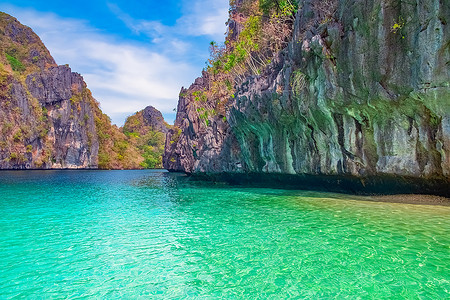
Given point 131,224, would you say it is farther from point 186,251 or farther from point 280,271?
point 280,271

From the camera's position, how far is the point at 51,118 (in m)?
67.3

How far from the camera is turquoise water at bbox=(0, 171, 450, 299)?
4.82 m

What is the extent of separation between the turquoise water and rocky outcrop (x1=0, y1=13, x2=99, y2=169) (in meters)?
60.0

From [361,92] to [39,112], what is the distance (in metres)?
71.0

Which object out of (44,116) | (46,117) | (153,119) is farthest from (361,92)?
(153,119)

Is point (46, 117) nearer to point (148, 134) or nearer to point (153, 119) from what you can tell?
point (148, 134)

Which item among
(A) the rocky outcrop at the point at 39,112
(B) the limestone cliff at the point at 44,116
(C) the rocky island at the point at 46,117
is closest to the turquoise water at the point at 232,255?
(A) the rocky outcrop at the point at 39,112

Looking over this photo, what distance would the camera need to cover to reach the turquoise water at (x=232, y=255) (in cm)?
482

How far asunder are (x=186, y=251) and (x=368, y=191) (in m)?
12.0

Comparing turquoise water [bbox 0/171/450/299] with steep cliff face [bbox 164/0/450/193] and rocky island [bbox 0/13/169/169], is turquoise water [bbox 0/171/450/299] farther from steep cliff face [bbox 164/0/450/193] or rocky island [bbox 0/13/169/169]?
rocky island [bbox 0/13/169/169]

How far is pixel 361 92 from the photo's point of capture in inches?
492

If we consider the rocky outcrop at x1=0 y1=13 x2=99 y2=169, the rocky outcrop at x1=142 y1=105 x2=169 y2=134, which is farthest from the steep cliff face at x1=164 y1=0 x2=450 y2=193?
the rocky outcrop at x1=142 y1=105 x2=169 y2=134

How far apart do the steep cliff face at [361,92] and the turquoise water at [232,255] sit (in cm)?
312

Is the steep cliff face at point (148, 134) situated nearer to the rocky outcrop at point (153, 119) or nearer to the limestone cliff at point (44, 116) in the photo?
the rocky outcrop at point (153, 119)
